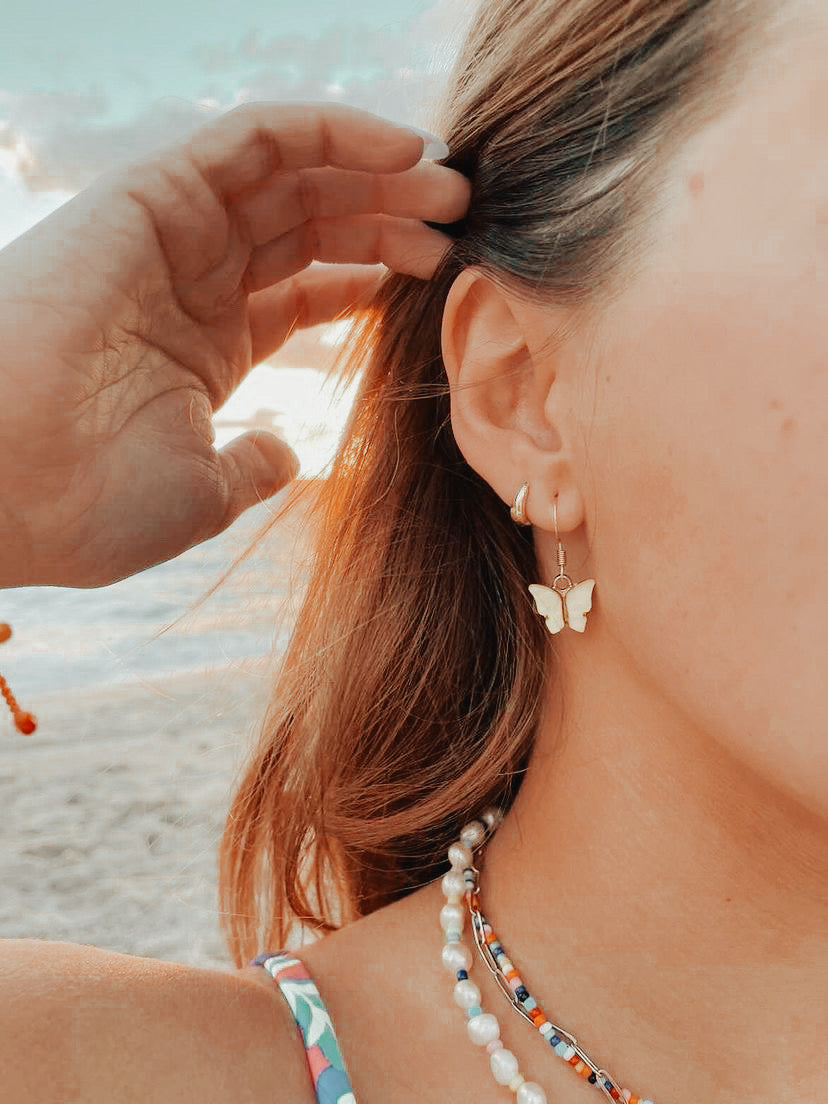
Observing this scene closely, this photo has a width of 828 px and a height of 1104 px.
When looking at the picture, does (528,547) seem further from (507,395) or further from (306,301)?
(306,301)

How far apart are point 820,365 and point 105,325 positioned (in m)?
0.84

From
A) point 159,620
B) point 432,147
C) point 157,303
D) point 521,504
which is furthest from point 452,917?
point 159,620

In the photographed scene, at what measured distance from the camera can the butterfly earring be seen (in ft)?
4.14

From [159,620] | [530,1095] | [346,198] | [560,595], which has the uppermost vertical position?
[346,198]

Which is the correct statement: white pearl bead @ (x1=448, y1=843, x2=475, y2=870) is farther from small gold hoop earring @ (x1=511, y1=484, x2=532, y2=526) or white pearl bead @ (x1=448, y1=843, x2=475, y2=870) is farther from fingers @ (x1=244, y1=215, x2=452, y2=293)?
fingers @ (x1=244, y1=215, x2=452, y2=293)

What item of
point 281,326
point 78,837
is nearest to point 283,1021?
point 281,326

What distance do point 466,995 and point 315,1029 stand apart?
0.18 m

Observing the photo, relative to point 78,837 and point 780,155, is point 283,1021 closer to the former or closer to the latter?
point 780,155

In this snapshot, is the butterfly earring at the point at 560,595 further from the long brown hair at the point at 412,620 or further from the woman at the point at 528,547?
the long brown hair at the point at 412,620

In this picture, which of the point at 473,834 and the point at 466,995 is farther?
the point at 473,834

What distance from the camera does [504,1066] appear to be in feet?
3.97

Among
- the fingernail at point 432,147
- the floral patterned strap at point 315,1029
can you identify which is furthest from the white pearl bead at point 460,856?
the fingernail at point 432,147

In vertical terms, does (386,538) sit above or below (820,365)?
below

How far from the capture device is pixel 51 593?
5.63 m
